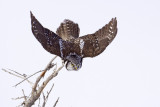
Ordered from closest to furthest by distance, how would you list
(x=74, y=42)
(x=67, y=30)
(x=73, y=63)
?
(x=73, y=63), (x=74, y=42), (x=67, y=30)

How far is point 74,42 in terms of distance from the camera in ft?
11.9

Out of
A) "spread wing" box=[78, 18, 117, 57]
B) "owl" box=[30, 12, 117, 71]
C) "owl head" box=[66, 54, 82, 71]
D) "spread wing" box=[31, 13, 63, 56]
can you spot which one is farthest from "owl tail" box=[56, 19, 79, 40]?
"owl head" box=[66, 54, 82, 71]

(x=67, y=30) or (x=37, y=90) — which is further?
(x=67, y=30)

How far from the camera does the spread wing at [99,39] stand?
3600 millimetres

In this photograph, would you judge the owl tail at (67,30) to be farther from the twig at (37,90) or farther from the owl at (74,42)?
the twig at (37,90)

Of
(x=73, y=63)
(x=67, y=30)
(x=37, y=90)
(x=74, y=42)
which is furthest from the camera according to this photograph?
(x=67, y=30)

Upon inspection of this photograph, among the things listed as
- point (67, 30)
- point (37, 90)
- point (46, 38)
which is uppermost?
point (67, 30)

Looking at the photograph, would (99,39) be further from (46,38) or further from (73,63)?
(46,38)

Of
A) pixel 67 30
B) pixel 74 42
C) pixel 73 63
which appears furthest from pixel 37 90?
pixel 67 30

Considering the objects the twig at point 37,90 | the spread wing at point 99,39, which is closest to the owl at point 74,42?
the spread wing at point 99,39

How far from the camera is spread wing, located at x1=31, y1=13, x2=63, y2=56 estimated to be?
3.27m

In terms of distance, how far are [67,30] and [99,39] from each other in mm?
603

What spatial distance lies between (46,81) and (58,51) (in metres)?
0.43

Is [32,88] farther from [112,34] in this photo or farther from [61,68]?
[112,34]
